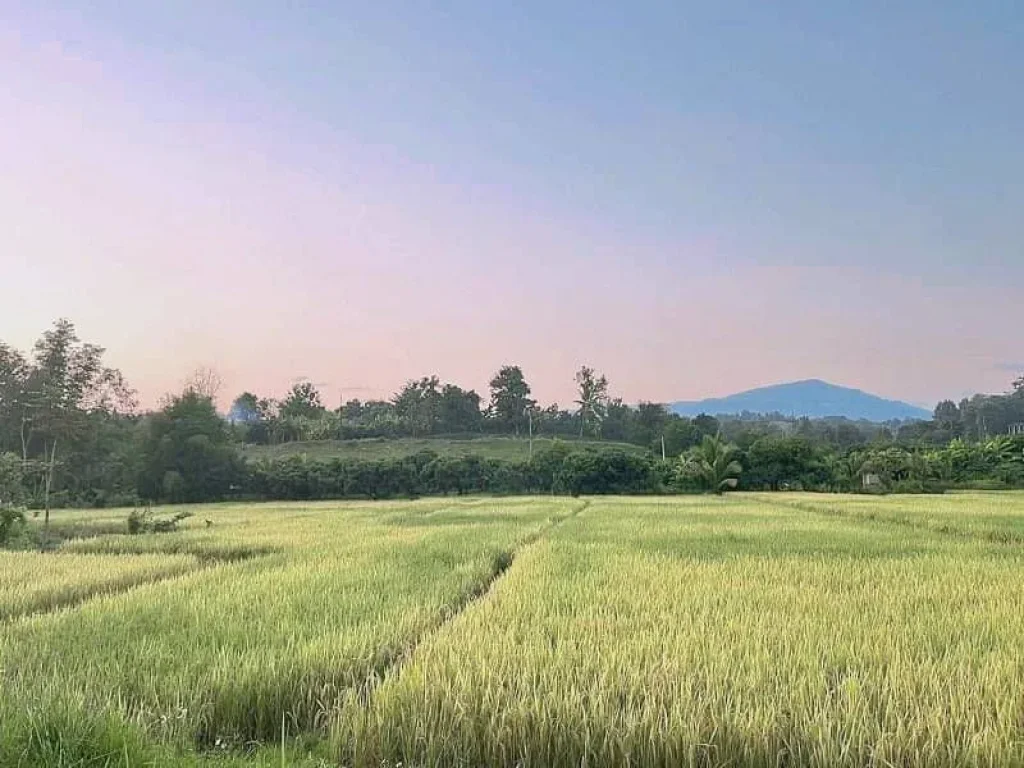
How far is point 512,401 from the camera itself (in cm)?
7731

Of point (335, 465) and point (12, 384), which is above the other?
point (12, 384)

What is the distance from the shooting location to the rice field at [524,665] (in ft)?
11.1

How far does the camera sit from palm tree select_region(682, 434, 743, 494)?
37.8 meters

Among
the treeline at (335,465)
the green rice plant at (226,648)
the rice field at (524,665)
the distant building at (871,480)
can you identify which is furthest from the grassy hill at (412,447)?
the rice field at (524,665)

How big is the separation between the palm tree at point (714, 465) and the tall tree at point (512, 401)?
3869 cm

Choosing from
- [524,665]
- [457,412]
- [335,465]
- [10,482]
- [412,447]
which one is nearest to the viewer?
[524,665]

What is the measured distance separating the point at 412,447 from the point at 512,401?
49.6 ft

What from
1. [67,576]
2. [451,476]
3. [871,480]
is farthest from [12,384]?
[871,480]

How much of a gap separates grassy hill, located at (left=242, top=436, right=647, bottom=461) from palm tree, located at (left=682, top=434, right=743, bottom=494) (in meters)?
22.5

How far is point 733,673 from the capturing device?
13.7 ft

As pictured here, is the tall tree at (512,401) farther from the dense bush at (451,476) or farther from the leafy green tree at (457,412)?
the dense bush at (451,476)

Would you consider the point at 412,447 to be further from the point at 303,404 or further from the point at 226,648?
the point at 226,648

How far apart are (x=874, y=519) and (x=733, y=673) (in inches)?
618

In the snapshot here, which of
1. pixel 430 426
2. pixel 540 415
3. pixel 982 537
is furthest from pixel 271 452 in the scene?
pixel 982 537
